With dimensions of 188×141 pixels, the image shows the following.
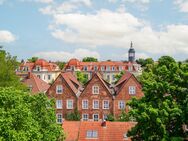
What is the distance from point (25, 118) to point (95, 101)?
3727 centimetres

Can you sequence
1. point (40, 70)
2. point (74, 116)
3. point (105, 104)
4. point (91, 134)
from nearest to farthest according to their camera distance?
1. point (91, 134)
2. point (74, 116)
3. point (105, 104)
4. point (40, 70)

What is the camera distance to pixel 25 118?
96.5 feet

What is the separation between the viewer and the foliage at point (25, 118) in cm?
2816

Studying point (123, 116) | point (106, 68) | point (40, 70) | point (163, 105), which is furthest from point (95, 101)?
point (106, 68)

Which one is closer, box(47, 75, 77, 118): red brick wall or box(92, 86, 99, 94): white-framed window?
box(92, 86, 99, 94): white-framed window

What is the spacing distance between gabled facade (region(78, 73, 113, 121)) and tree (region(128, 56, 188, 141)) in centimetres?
3198

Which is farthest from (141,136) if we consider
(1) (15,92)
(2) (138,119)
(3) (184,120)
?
(1) (15,92)

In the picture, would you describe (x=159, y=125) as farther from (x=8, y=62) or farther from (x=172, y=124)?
(x=8, y=62)

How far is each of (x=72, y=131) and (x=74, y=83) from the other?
22.0m

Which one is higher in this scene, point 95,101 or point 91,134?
point 95,101

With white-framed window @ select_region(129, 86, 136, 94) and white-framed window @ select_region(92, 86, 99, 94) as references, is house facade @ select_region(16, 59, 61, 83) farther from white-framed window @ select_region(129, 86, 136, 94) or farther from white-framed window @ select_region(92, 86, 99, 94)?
white-framed window @ select_region(129, 86, 136, 94)

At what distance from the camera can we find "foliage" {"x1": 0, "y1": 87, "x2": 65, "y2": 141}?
28156 millimetres

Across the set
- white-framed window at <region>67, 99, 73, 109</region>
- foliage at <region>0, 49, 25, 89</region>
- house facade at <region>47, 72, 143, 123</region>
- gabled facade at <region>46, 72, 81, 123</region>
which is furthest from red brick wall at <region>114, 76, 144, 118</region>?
foliage at <region>0, 49, 25, 89</region>

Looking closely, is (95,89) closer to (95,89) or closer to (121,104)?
(95,89)
